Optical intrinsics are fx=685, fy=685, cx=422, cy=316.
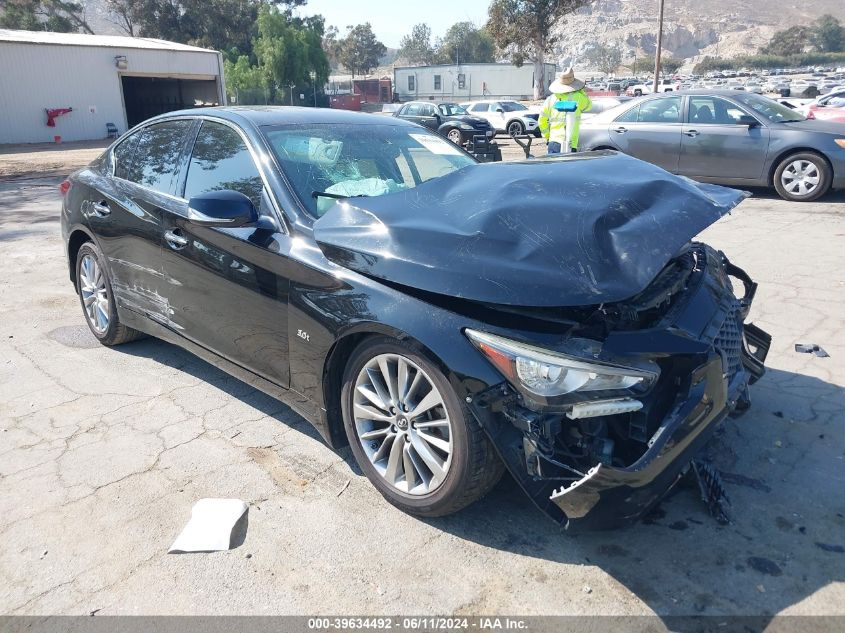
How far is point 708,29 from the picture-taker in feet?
581

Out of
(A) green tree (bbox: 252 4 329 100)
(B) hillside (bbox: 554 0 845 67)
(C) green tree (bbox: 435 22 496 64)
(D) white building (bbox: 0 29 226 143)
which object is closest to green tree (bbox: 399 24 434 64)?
(C) green tree (bbox: 435 22 496 64)

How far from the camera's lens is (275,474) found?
334cm

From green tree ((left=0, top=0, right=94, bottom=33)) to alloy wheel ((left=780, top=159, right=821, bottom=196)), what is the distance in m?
63.0

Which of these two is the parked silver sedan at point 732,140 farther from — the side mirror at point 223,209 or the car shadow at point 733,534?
the side mirror at point 223,209

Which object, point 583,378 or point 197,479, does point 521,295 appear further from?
point 197,479

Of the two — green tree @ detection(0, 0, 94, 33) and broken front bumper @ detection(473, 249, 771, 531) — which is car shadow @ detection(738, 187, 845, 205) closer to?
broken front bumper @ detection(473, 249, 771, 531)

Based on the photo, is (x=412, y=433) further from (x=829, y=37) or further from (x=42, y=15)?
(x=829, y=37)

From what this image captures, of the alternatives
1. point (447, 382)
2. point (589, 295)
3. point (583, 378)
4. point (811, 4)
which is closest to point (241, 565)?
point (447, 382)

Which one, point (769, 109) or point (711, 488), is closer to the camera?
point (711, 488)

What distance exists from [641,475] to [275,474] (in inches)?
70.0

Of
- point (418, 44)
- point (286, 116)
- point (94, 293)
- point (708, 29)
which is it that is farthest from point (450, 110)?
point (708, 29)

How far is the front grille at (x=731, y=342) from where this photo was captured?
285 cm

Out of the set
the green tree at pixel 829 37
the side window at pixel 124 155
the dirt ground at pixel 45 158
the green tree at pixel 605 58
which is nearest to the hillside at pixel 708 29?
the green tree at pixel 605 58

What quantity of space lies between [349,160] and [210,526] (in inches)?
79.1
